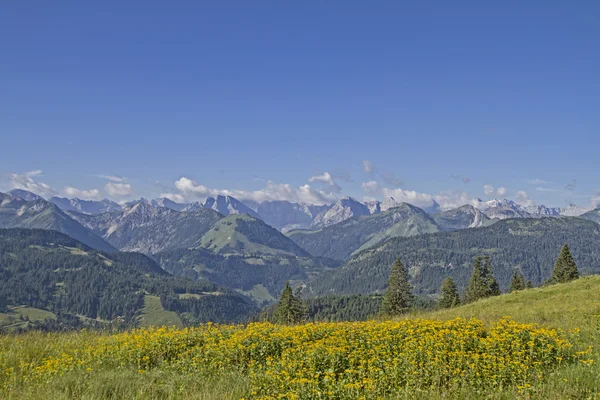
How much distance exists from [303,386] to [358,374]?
2.23m

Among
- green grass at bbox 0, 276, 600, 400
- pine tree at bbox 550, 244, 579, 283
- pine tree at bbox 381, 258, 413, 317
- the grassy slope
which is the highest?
pine tree at bbox 550, 244, 579, 283

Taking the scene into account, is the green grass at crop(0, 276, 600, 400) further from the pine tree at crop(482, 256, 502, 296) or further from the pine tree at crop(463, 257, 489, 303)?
the pine tree at crop(482, 256, 502, 296)

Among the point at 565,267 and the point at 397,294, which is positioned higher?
the point at 565,267

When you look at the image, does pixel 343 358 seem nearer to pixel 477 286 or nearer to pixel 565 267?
pixel 565 267

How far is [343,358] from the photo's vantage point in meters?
11.1

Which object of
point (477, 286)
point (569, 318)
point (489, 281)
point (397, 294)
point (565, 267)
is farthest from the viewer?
point (489, 281)

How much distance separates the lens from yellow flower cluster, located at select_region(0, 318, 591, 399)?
905 centimetres

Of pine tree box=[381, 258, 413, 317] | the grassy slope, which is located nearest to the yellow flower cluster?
the grassy slope

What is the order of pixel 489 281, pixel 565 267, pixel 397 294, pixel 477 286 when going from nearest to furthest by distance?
pixel 565 267, pixel 397 294, pixel 477 286, pixel 489 281

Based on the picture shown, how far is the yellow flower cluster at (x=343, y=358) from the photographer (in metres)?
9.05

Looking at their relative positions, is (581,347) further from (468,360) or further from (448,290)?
(448,290)

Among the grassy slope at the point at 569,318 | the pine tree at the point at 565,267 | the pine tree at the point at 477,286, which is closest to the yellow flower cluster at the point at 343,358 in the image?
the grassy slope at the point at 569,318

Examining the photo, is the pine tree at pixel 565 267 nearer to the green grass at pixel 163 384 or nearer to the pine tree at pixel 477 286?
the pine tree at pixel 477 286

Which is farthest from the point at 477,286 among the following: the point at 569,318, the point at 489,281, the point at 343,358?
the point at 343,358
